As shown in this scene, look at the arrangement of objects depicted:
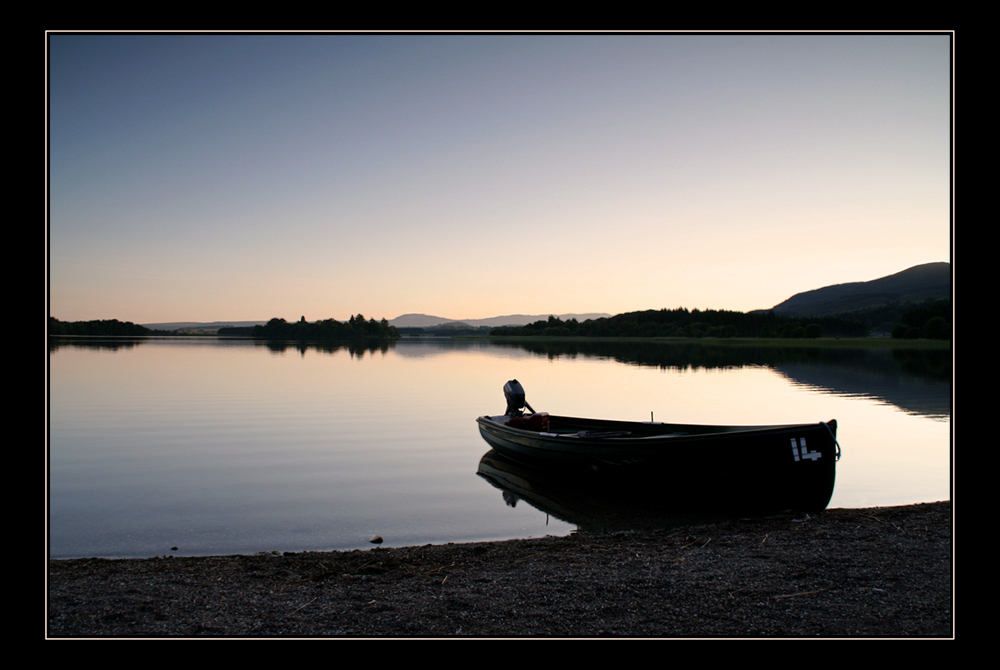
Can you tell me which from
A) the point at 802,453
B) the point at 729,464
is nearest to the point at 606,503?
the point at 729,464

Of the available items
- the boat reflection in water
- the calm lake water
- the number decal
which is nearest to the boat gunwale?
the number decal

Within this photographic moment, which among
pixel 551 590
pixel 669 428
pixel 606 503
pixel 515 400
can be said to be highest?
pixel 515 400

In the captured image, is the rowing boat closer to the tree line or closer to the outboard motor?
the outboard motor

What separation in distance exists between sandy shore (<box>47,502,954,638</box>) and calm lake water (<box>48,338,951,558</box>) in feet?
5.97

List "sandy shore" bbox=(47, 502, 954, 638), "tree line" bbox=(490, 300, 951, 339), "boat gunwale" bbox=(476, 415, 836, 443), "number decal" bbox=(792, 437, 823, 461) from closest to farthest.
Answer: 1. "sandy shore" bbox=(47, 502, 954, 638)
2. "number decal" bbox=(792, 437, 823, 461)
3. "boat gunwale" bbox=(476, 415, 836, 443)
4. "tree line" bbox=(490, 300, 951, 339)

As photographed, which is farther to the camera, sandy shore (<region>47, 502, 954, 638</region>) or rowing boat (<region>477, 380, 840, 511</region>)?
rowing boat (<region>477, 380, 840, 511</region>)

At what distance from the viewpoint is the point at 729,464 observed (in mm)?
11906

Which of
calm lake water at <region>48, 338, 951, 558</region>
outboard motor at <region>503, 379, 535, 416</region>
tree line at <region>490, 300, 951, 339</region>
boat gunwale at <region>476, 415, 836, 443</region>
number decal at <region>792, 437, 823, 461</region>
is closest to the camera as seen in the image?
number decal at <region>792, 437, 823, 461</region>

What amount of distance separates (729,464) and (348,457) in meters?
11.9

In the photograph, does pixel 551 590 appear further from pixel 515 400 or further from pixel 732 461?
pixel 515 400

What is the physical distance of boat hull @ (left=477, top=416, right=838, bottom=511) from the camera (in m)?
11.4

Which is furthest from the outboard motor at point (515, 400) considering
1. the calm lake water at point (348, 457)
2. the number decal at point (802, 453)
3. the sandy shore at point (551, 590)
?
the sandy shore at point (551, 590)

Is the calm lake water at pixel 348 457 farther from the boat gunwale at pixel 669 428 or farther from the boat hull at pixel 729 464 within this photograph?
the boat gunwale at pixel 669 428

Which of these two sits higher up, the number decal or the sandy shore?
the number decal
